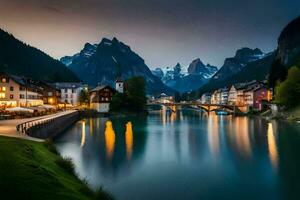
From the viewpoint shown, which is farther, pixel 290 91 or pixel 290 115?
pixel 290 91

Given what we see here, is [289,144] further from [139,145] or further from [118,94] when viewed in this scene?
[118,94]

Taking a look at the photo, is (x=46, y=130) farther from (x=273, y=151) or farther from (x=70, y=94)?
(x=70, y=94)

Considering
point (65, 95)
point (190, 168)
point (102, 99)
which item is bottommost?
point (190, 168)

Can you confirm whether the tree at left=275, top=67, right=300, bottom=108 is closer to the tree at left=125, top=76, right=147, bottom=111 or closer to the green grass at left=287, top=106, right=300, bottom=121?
the green grass at left=287, top=106, right=300, bottom=121

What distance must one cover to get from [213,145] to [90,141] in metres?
23.4

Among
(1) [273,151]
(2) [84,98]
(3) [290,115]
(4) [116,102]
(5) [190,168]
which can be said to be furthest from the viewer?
(2) [84,98]

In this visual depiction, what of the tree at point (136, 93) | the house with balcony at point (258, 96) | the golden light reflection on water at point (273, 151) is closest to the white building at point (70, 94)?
the tree at point (136, 93)

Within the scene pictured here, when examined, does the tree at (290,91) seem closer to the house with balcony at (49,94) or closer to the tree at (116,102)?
the tree at (116,102)

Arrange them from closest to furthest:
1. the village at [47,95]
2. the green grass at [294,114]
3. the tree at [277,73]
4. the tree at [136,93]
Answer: the village at [47,95], the green grass at [294,114], the tree at [277,73], the tree at [136,93]

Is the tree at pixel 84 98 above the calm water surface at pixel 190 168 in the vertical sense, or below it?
above

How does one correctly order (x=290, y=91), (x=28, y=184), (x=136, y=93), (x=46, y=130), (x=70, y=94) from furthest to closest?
(x=70, y=94)
(x=136, y=93)
(x=290, y=91)
(x=46, y=130)
(x=28, y=184)

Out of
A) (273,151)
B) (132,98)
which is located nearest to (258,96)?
(132,98)

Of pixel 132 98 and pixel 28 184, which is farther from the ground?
pixel 132 98

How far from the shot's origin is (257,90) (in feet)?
573
